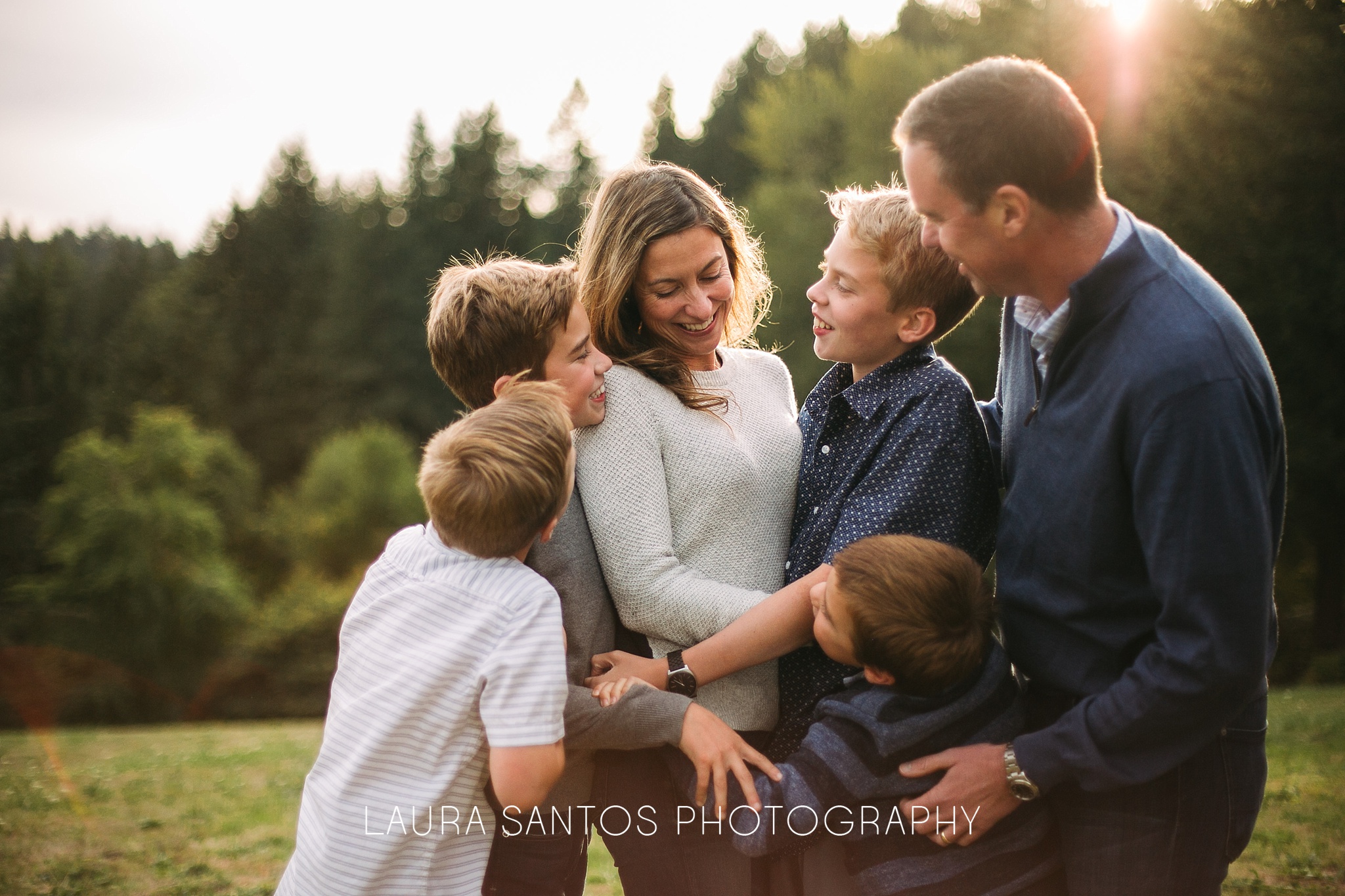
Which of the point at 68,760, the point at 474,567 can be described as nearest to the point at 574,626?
the point at 474,567

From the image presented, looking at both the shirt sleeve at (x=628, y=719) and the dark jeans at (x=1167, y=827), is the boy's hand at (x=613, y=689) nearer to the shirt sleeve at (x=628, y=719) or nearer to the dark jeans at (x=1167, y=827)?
the shirt sleeve at (x=628, y=719)

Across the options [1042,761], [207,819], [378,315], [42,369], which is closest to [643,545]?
[1042,761]

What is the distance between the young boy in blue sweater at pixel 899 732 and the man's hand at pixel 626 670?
33 centimetres

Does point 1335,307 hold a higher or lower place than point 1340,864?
higher

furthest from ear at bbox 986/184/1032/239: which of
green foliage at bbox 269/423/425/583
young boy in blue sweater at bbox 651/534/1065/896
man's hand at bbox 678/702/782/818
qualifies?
green foliage at bbox 269/423/425/583

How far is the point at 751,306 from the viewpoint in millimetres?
3068

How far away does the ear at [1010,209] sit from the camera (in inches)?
79.0

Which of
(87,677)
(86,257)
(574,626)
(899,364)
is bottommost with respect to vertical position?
(87,677)

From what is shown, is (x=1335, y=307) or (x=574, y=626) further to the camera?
(x=1335, y=307)

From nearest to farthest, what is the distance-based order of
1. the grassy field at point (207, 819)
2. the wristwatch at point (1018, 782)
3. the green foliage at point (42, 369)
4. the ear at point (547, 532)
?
the wristwatch at point (1018, 782), the ear at point (547, 532), the grassy field at point (207, 819), the green foliage at point (42, 369)

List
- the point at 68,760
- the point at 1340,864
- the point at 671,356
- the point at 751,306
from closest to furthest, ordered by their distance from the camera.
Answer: the point at 671,356 < the point at 751,306 < the point at 1340,864 < the point at 68,760

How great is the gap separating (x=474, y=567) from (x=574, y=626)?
15.2 inches

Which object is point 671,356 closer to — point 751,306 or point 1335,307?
point 751,306

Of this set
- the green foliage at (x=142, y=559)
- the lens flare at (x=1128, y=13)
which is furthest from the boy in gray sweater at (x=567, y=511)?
the green foliage at (x=142, y=559)
